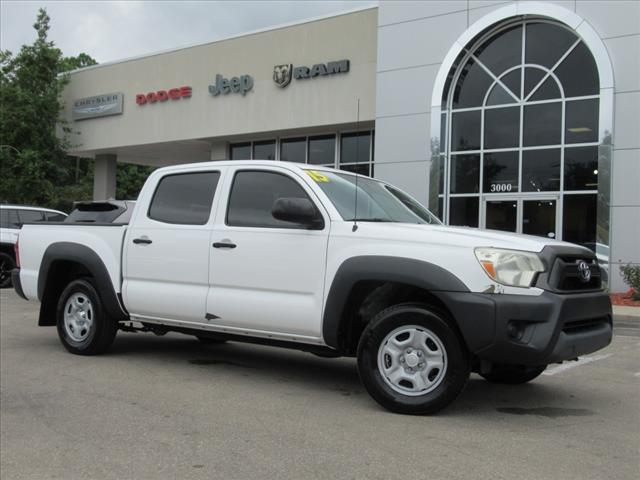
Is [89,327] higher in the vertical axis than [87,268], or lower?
lower

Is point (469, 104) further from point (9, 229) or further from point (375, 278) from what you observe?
point (375, 278)

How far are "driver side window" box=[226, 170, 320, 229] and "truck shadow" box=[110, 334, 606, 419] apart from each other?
56.7 inches

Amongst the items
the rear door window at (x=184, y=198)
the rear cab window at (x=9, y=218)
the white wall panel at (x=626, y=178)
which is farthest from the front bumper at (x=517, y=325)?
the rear cab window at (x=9, y=218)

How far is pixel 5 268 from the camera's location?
51.0 ft

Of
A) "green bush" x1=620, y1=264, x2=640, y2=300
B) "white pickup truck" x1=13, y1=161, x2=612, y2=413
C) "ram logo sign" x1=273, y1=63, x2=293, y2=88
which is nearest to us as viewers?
"white pickup truck" x1=13, y1=161, x2=612, y2=413

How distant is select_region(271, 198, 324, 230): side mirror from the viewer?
4.94 metres

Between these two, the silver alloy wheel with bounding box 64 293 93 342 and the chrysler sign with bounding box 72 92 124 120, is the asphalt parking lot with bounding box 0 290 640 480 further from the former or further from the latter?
the chrysler sign with bounding box 72 92 124 120

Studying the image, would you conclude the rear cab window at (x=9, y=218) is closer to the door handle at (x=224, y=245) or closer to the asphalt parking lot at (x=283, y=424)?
the asphalt parking lot at (x=283, y=424)

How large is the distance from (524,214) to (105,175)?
1959 centimetres

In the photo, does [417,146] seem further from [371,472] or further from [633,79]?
[371,472]

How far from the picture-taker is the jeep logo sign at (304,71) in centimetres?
2003

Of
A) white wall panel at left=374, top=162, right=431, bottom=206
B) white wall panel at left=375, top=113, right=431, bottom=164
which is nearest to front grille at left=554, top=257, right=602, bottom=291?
white wall panel at left=374, top=162, right=431, bottom=206

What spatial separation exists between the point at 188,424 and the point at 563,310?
8.82 feet

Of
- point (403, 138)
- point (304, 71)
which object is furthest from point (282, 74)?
point (403, 138)
